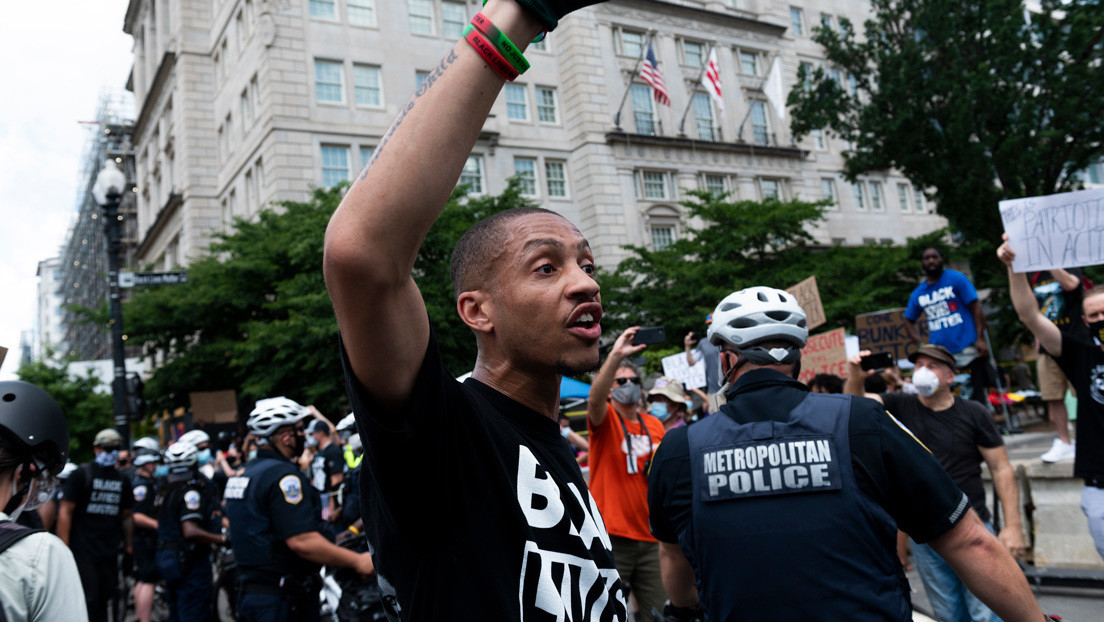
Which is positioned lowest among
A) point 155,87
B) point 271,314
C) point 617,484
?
point 617,484

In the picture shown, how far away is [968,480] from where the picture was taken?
5867 millimetres

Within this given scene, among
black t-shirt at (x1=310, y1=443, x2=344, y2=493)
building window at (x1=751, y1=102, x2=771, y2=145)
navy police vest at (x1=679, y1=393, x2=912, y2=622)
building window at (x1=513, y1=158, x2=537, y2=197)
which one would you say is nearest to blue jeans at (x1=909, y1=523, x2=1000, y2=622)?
navy police vest at (x1=679, y1=393, x2=912, y2=622)

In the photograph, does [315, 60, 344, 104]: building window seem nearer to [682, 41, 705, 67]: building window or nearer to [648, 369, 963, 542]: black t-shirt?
[682, 41, 705, 67]: building window

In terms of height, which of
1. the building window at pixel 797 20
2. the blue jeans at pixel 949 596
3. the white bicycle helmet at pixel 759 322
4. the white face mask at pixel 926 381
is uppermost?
the building window at pixel 797 20

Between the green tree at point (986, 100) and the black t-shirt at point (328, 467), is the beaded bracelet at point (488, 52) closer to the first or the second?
the black t-shirt at point (328, 467)

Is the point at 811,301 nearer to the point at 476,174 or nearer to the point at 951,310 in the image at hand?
the point at 951,310

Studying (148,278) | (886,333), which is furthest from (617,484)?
(148,278)

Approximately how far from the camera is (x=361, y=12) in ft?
109

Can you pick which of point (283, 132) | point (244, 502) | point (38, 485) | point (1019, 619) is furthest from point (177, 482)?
point (283, 132)

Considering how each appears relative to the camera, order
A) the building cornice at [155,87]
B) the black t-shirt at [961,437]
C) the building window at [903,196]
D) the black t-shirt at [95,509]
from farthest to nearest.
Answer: the building window at [903,196] < the building cornice at [155,87] < the black t-shirt at [95,509] < the black t-shirt at [961,437]

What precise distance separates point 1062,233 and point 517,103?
1250 inches

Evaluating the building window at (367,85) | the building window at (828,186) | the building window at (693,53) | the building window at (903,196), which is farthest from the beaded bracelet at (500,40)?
the building window at (903,196)

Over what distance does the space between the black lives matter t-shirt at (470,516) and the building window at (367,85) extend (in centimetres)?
3323

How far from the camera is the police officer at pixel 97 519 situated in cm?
760
